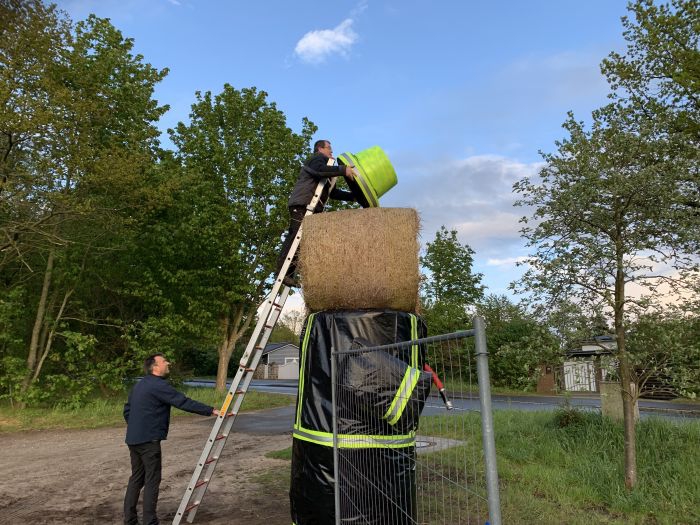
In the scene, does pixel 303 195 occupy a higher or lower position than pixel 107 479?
higher

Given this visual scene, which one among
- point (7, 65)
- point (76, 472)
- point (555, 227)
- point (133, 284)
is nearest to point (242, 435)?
point (76, 472)

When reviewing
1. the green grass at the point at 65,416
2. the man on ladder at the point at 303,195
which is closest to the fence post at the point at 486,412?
the man on ladder at the point at 303,195

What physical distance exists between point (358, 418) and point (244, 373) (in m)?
1.87

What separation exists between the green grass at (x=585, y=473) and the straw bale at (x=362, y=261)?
98cm

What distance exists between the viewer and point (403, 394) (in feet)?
9.41

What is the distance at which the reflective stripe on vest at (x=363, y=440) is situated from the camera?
3.29 meters

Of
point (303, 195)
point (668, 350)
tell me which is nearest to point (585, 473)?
point (668, 350)

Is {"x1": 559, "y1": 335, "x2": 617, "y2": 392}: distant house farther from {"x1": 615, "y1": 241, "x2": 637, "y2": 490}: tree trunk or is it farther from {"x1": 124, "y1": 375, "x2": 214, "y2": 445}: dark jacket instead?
{"x1": 124, "y1": 375, "x2": 214, "y2": 445}: dark jacket

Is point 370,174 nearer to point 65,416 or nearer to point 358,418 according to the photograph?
point 358,418

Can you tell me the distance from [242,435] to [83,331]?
320 inches

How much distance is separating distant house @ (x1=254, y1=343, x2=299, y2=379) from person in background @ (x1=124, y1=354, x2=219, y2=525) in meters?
51.9

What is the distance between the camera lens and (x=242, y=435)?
429 inches

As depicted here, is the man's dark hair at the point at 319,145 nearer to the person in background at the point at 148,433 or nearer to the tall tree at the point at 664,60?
the person in background at the point at 148,433

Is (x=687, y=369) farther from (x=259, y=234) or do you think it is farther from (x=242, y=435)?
(x=259, y=234)
